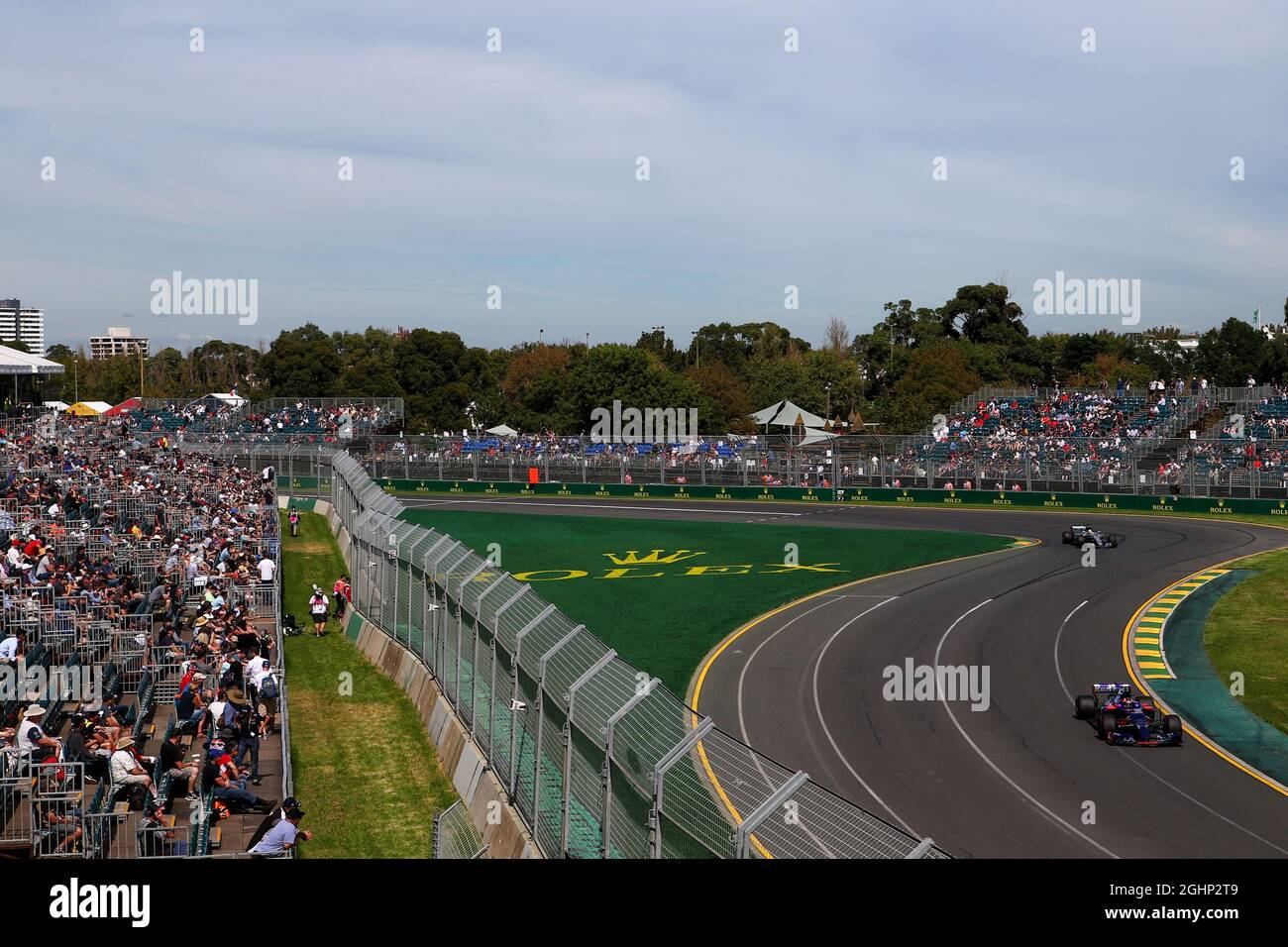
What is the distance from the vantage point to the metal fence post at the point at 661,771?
30.3 feet

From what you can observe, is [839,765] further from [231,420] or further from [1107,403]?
[231,420]

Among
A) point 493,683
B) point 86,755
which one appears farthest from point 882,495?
point 86,755

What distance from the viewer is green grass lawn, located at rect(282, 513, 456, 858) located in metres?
15.3

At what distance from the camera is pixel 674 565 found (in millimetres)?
40375

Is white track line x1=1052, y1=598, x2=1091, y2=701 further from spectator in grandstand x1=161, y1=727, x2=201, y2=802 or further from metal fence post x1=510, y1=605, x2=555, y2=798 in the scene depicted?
spectator in grandstand x1=161, y1=727, x2=201, y2=802

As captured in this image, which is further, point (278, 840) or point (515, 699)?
point (515, 699)

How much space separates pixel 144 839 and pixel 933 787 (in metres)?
11.3

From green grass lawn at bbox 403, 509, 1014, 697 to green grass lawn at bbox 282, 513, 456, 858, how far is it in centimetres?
586

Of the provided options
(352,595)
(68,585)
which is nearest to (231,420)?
(352,595)

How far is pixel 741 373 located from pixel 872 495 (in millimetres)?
91636

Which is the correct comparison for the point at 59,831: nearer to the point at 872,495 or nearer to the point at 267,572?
the point at 267,572

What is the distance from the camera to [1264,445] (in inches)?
2276
